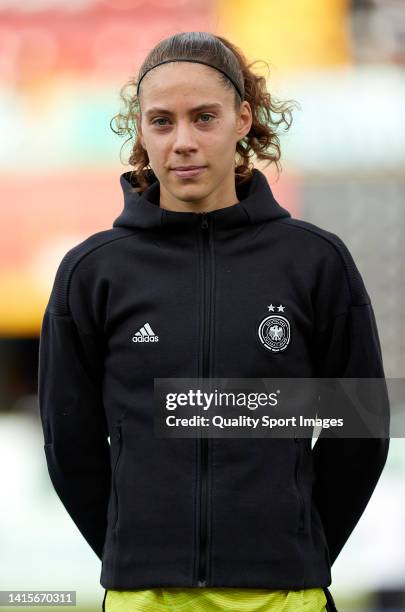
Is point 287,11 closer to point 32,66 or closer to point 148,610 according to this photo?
point 32,66

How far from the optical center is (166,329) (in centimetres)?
207

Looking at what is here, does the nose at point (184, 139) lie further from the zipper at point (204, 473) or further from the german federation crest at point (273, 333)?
the german federation crest at point (273, 333)

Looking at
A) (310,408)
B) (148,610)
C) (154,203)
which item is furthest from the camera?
(154,203)

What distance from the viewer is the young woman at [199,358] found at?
199 cm

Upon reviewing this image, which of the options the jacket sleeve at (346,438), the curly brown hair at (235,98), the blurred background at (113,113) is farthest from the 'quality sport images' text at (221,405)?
the blurred background at (113,113)

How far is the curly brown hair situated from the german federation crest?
1.27ft

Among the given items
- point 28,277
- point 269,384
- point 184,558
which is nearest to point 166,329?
point 269,384

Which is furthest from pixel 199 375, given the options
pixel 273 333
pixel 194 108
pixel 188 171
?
pixel 194 108

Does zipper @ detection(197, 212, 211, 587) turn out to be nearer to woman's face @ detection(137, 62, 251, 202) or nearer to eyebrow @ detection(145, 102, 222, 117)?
woman's face @ detection(137, 62, 251, 202)

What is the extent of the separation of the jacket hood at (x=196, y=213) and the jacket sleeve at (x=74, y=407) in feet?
0.47

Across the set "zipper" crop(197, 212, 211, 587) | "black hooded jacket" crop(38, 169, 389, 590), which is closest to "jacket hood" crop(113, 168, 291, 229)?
"black hooded jacket" crop(38, 169, 389, 590)

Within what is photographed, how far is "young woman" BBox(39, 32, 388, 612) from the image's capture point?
199cm

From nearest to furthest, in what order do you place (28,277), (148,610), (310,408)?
(148,610)
(310,408)
(28,277)

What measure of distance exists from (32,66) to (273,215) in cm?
309
